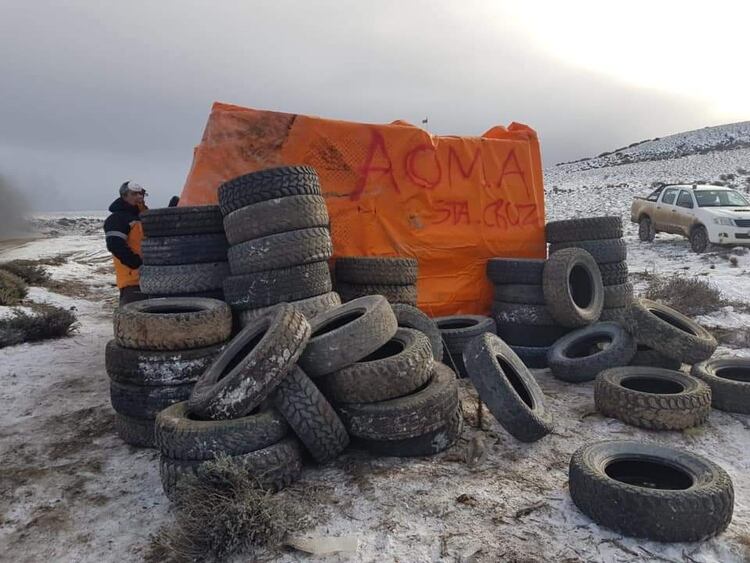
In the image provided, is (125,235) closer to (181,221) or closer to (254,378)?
(181,221)

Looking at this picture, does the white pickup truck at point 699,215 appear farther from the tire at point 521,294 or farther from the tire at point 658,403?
the tire at point 658,403

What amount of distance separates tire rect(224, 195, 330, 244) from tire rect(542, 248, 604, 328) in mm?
2819

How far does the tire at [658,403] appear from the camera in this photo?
13.4ft

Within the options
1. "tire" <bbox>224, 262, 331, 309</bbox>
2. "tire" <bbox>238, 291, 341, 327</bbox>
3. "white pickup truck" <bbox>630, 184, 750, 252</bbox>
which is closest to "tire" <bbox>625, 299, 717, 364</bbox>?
"tire" <bbox>238, 291, 341, 327</bbox>

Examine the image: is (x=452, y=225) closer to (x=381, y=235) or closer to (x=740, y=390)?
(x=381, y=235)

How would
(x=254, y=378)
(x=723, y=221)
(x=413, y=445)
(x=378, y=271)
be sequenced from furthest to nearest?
(x=723, y=221) → (x=378, y=271) → (x=413, y=445) → (x=254, y=378)

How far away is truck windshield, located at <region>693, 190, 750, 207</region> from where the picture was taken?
13234 mm

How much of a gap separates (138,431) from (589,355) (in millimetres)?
4417

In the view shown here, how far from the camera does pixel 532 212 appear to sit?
7.45m

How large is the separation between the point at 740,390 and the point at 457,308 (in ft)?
10.5

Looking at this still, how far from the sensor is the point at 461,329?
5781 mm

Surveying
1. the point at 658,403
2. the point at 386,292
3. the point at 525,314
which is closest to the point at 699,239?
the point at 525,314

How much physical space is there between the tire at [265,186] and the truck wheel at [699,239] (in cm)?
1185

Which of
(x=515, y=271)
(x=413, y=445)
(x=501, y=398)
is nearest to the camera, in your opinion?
(x=413, y=445)
